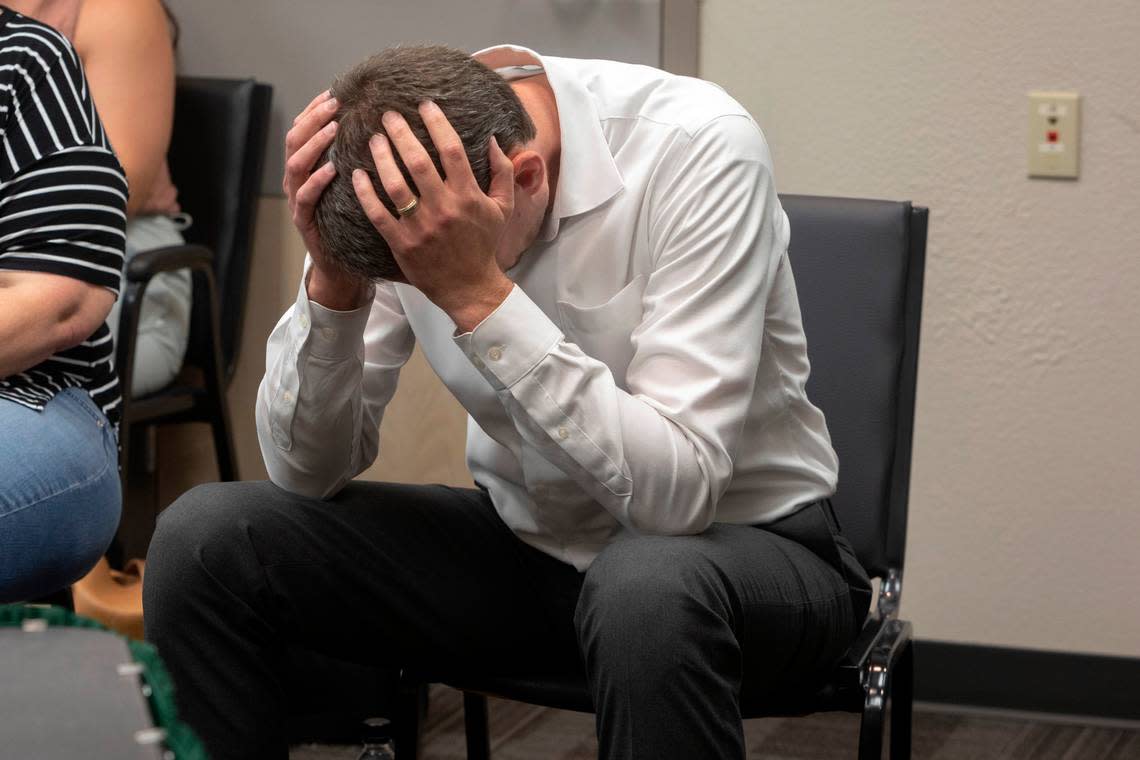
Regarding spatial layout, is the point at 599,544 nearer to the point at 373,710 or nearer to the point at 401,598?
the point at 401,598

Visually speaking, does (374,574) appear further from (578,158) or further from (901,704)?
(901,704)

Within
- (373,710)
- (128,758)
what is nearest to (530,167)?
(128,758)

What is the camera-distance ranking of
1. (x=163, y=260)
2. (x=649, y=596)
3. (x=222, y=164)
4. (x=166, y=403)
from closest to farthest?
(x=649, y=596), (x=163, y=260), (x=166, y=403), (x=222, y=164)

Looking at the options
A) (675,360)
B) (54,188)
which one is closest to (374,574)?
(675,360)

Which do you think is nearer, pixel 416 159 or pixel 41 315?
pixel 416 159

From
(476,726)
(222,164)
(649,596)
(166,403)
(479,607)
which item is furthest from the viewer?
(222,164)

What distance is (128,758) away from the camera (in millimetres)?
543

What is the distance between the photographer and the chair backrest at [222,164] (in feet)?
7.36

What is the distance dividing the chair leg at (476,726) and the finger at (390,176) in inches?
26.1

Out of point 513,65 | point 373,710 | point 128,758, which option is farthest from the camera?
point 373,710

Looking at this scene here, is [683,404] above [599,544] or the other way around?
above

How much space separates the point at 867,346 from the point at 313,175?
2.02ft

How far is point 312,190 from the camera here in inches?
42.3

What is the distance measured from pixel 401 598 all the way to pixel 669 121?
474 mm
